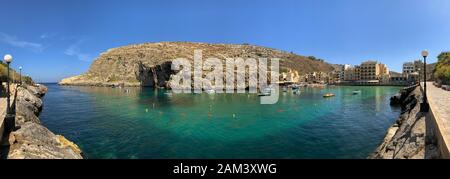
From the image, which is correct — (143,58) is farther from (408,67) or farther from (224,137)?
(408,67)

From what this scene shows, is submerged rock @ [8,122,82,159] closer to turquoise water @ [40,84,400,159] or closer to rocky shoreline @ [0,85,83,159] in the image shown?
rocky shoreline @ [0,85,83,159]

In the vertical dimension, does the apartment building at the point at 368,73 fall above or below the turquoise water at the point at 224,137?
above

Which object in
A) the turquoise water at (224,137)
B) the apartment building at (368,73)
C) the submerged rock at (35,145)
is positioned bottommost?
the turquoise water at (224,137)

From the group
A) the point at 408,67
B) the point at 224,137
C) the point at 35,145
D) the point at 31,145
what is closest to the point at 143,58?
the point at 224,137

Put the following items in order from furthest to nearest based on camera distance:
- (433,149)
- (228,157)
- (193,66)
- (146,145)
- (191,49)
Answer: (191,49), (193,66), (146,145), (228,157), (433,149)

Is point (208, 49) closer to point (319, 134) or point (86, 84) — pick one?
point (86, 84)

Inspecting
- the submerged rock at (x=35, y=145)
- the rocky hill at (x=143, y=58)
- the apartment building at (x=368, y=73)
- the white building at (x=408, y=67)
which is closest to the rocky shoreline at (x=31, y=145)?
the submerged rock at (x=35, y=145)

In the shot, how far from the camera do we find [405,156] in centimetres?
1191

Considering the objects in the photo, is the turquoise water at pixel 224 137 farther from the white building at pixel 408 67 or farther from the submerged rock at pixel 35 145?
the white building at pixel 408 67

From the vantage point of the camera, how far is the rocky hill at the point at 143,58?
5561 inches

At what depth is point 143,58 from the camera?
159 metres

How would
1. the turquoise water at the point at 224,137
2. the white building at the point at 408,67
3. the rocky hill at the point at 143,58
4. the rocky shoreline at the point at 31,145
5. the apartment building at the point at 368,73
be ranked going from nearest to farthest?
the rocky shoreline at the point at 31,145 → the turquoise water at the point at 224,137 → the apartment building at the point at 368,73 → the rocky hill at the point at 143,58 → the white building at the point at 408,67
